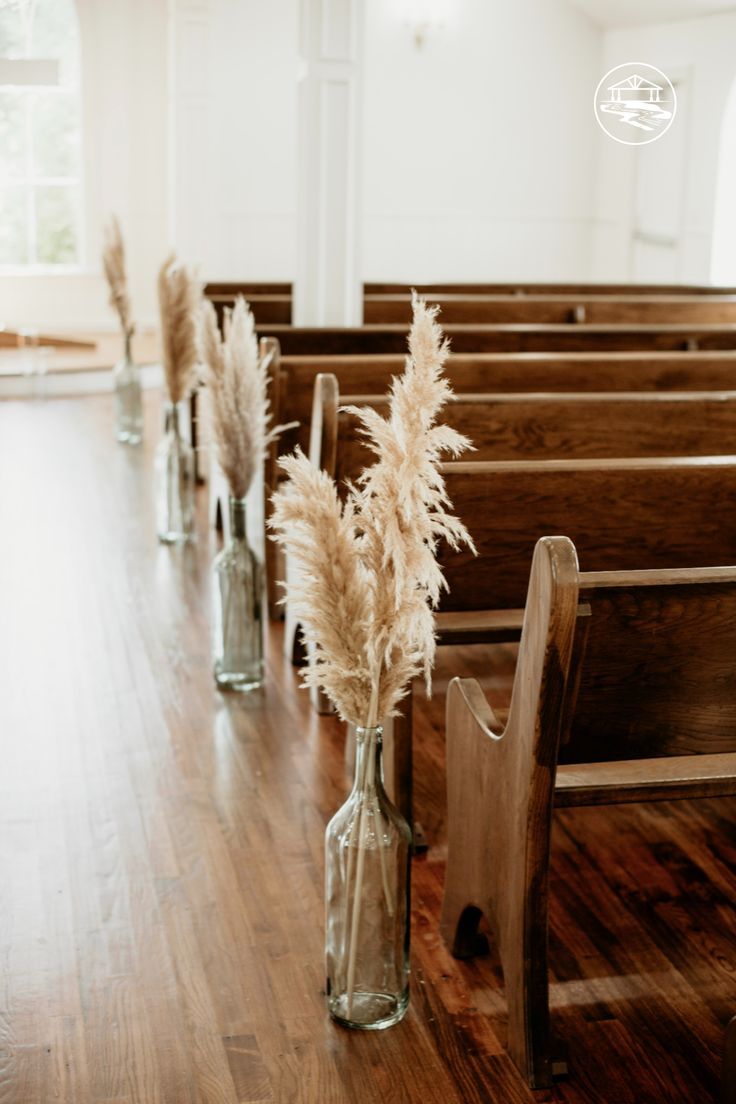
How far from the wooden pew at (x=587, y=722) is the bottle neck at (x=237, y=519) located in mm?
1340

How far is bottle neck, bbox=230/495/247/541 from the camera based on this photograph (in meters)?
3.31

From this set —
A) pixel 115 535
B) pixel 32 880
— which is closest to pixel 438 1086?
pixel 32 880

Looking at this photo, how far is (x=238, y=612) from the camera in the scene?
11.2 feet

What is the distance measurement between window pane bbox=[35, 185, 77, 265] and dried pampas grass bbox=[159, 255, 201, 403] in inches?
216

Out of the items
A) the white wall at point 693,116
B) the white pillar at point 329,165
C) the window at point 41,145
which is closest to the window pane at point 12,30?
the window at point 41,145

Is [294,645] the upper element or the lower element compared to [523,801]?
lower

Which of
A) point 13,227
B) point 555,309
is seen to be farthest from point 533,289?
point 13,227

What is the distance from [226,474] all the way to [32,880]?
1.15 meters

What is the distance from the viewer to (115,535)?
5.02 m

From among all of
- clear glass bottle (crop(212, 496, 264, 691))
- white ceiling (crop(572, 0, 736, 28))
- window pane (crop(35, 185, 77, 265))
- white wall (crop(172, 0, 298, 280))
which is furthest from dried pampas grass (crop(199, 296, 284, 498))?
window pane (crop(35, 185, 77, 265))

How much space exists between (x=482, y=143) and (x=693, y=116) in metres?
2.03

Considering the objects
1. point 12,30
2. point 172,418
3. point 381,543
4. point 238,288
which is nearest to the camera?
point 381,543

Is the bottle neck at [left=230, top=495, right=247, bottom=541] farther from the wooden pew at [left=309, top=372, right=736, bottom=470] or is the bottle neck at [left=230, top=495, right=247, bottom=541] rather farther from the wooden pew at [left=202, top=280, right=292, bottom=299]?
the wooden pew at [left=202, top=280, right=292, bottom=299]

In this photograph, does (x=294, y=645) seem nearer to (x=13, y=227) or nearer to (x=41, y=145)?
(x=13, y=227)
